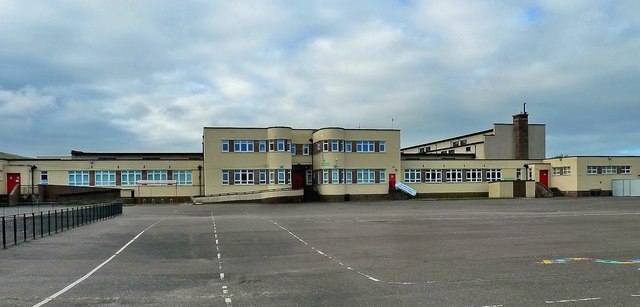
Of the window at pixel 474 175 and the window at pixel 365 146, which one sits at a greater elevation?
the window at pixel 365 146

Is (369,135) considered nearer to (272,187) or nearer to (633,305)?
(272,187)

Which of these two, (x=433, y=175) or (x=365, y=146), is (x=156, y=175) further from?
(x=433, y=175)

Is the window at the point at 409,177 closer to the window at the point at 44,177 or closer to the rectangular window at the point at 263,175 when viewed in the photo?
the rectangular window at the point at 263,175

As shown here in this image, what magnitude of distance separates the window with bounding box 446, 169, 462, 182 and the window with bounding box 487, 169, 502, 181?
167 inches

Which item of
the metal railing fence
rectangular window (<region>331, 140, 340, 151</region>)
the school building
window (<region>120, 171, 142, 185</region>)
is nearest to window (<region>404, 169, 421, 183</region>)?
the school building

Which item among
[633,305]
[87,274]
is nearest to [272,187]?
[87,274]

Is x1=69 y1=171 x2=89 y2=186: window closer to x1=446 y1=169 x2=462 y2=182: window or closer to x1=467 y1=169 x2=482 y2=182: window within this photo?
x1=446 y1=169 x2=462 y2=182: window

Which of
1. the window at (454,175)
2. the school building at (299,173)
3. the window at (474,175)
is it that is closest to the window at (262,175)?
the school building at (299,173)

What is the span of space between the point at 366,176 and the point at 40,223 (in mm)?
45324

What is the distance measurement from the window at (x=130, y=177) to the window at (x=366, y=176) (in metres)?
25.6

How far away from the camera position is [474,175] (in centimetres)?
6912

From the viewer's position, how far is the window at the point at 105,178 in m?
61.0

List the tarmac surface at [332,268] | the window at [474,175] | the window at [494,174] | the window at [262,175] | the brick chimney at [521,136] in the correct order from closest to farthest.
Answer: the tarmac surface at [332,268] → the window at [262,175] → the window at [474,175] → the window at [494,174] → the brick chimney at [521,136]

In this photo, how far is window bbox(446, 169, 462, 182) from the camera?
68312mm
